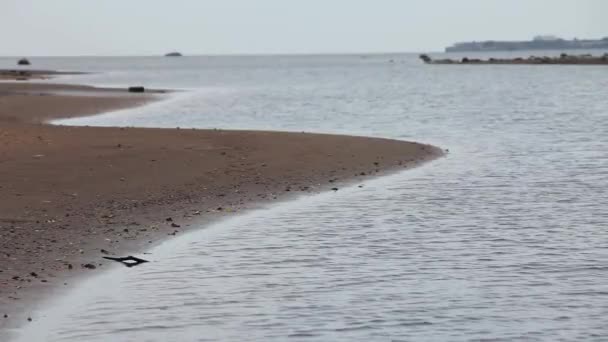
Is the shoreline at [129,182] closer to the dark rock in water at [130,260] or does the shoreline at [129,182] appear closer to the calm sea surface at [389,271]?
the dark rock in water at [130,260]

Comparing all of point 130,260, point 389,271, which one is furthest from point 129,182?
point 389,271

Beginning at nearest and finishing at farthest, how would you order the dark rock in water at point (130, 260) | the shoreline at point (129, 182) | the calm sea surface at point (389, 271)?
the calm sea surface at point (389, 271)
the shoreline at point (129, 182)
the dark rock in water at point (130, 260)

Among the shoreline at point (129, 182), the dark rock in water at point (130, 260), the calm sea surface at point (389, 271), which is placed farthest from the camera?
the dark rock in water at point (130, 260)

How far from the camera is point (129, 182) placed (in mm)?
21219

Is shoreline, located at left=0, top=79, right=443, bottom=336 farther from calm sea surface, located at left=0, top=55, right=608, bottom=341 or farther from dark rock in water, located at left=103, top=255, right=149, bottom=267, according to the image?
calm sea surface, located at left=0, top=55, right=608, bottom=341

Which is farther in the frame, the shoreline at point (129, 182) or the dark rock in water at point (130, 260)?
the dark rock in water at point (130, 260)

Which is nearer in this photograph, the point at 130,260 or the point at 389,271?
the point at 389,271

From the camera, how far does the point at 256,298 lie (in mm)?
12688

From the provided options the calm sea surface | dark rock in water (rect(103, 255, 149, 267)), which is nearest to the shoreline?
dark rock in water (rect(103, 255, 149, 267))

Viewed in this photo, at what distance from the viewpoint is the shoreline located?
14.4 metres

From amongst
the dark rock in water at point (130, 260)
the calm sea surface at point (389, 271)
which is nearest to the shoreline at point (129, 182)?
the dark rock in water at point (130, 260)

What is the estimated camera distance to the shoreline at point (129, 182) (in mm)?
14430

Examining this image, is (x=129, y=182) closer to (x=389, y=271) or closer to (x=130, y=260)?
(x=130, y=260)

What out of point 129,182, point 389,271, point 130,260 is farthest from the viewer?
point 129,182
